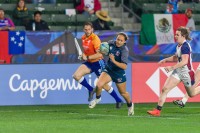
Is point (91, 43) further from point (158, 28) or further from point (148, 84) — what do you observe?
point (158, 28)

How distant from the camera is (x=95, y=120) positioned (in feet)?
60.5

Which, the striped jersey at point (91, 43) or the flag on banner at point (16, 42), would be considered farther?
the flag on banner at point (16, 42)

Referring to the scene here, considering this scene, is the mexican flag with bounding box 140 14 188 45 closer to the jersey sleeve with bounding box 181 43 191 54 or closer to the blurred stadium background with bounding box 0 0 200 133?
the blurred stadium background with bounding box 0 0 200 133

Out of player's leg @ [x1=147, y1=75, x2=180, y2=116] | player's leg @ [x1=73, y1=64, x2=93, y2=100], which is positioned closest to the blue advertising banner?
player's leg @ [x1=73, y1=64, x2=93, y2=100]

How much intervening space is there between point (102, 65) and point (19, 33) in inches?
157

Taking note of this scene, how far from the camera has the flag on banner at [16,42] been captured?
25422 millimetres

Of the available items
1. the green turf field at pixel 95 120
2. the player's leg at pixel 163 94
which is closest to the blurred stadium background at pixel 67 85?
the green turf field at pixel 95 120

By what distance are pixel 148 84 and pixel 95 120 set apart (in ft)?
20.7

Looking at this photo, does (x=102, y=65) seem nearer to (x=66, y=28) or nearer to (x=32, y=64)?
(x=32, y=64)

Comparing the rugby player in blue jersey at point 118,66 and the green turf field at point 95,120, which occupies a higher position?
the rugby player in blue jersey at point 118,66

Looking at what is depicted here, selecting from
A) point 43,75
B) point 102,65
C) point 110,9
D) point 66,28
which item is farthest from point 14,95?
point 110,9

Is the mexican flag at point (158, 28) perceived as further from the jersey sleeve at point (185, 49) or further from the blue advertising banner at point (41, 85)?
the jersey sleeve at point (185, 49)

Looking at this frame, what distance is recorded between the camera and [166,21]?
2816 centimetres

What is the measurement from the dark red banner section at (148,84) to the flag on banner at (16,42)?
3363mm
